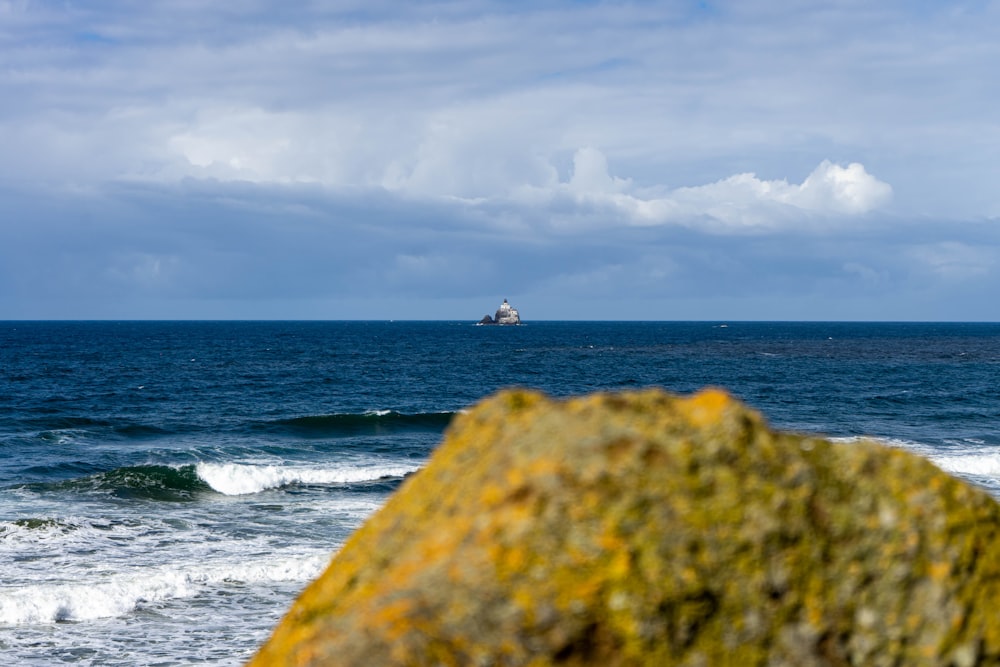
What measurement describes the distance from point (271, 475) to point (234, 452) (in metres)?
6.35

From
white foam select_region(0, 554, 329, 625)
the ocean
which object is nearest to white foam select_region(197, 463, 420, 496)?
the ocean

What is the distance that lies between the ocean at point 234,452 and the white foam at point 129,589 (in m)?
0.04

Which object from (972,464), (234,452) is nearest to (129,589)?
(234,452)

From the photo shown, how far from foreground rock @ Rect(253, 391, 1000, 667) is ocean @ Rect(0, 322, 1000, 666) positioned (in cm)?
735

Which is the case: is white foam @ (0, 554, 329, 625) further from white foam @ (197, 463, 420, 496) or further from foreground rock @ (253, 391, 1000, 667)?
foreground rock @ (253, 391, 1000, 667)

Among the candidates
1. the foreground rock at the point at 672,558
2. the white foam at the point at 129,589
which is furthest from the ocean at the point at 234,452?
the foreground rock at the point at 672,558

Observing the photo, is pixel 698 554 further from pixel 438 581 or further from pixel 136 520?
pixel 136 520

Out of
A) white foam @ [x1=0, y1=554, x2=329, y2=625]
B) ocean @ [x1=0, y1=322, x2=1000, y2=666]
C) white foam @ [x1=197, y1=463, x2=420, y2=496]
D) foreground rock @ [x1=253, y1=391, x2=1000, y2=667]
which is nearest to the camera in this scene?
foreground rock @ [x1=253, y1=391, x2=1000, y2=667]

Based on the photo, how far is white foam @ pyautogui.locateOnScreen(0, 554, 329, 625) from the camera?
15.2 m

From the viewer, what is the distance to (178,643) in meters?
13.8

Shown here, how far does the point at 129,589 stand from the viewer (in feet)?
53.1

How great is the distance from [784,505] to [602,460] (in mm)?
819

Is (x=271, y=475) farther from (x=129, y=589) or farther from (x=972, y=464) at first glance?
(x=972, y=464)

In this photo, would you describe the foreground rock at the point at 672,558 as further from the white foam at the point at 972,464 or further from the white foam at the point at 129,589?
the white foam at the point at 972,464
